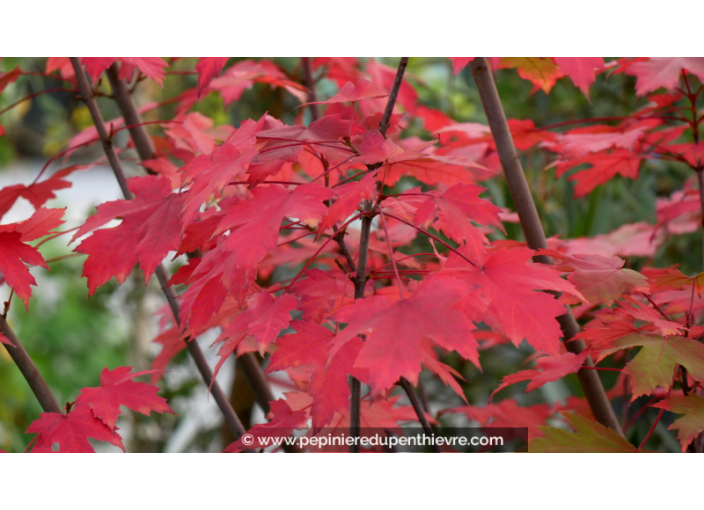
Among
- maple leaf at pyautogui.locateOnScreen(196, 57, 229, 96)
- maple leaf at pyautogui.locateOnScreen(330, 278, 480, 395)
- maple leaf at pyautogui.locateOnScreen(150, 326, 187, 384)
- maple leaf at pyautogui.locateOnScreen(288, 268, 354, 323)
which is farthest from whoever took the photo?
maple leaf at pyautogui.locateOnScreen(150, 326, 187, 384)

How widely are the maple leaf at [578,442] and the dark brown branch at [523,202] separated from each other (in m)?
0.13

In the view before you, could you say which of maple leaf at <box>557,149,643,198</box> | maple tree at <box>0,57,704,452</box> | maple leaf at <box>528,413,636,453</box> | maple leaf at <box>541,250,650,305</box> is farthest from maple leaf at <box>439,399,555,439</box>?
maple leaf at <box>557,149,643,198</box>

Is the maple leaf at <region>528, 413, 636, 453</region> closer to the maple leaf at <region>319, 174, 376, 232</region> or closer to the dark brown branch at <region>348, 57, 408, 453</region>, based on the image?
the dark brown branch at <region>348, 57, 408, 453</region>

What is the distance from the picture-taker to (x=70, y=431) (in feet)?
1.70

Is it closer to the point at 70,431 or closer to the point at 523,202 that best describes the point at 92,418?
the point at 70,431

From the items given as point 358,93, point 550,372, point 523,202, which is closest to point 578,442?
point 550,372

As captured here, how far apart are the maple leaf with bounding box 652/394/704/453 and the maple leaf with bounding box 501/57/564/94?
0.37m

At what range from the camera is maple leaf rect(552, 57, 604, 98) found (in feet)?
1.94

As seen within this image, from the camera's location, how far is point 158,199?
0.54m

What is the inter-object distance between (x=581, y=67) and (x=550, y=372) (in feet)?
1.16
